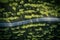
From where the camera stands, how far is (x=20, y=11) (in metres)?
1.46

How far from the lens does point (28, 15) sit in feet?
4.85

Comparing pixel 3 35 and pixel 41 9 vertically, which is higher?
pixel 41 9

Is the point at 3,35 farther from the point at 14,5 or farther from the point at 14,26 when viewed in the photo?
the point at 14,5

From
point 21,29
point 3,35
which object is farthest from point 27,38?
point 3,35

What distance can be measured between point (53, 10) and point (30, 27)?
26cm

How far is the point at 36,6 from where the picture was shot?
4.84 ft

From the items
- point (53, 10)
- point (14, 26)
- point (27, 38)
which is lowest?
point (27, 38)

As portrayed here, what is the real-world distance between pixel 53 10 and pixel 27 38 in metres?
0.34

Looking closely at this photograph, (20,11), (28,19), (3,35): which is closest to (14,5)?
(20,11)

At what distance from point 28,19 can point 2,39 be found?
0.30 metres

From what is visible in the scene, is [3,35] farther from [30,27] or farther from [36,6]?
[36,6]

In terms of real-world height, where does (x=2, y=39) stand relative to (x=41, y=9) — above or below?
below

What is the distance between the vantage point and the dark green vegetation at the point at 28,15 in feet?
4.76

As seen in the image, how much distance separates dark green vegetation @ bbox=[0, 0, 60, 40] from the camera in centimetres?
145
